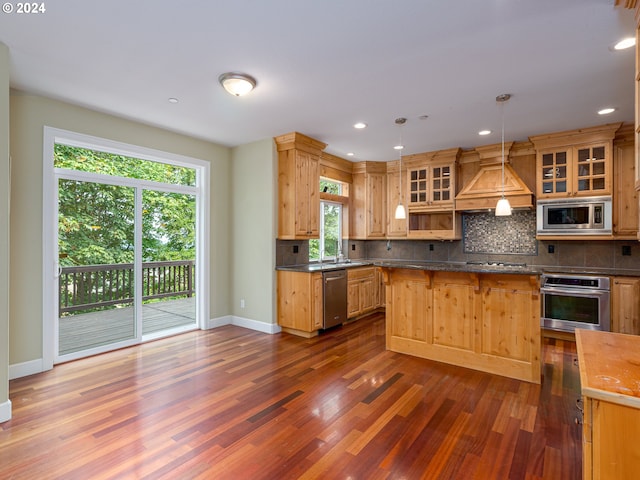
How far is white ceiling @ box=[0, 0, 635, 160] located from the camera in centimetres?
209

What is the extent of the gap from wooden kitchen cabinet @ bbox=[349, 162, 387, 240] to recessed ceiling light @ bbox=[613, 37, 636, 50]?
3.94m

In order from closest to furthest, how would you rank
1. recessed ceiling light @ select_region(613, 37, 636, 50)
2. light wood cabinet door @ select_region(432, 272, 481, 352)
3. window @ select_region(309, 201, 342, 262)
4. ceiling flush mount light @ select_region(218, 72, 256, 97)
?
1. recessed ceiling light @ select_region(613, 37, 636, 50)
2. ceiling flush mount light @ select_region(218, 72, 256, 97)
3. light wood cabinet door @ select_region(432, 272, 481, 352)
4. window @ select_region(309, 201, 342, 262)

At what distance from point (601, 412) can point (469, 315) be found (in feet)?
7.70

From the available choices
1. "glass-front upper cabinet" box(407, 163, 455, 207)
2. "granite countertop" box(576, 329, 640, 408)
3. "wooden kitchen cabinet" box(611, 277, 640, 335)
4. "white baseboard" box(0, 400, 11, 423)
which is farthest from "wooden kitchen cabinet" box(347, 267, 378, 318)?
"white baseboard" box(0, 400, 11, 423)

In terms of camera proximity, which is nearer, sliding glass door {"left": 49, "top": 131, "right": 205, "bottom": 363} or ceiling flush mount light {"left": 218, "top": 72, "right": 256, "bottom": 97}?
ceiling flush mount light {"left": 218, "top": 72, "right": 256, "bottom": 97}

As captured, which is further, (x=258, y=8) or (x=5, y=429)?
(x=5, y=429)

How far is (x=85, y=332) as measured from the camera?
4.07m

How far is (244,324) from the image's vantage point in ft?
16.6

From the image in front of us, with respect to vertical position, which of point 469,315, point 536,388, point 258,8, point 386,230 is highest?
point 258,8

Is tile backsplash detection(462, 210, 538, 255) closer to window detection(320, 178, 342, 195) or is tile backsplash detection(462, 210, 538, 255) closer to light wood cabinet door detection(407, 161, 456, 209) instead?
light wood cabinet door detection(407, 161, 456, 209)

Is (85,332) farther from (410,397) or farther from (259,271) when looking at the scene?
(410,397)

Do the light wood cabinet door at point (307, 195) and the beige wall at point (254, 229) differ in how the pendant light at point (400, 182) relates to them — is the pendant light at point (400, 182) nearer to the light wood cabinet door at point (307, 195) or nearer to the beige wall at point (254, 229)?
the light wood cabinet door at point (307, 195)

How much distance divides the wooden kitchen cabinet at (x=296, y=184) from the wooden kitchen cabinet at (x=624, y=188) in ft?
12.8

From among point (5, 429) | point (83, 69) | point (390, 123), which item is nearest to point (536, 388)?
point (390, 123)
